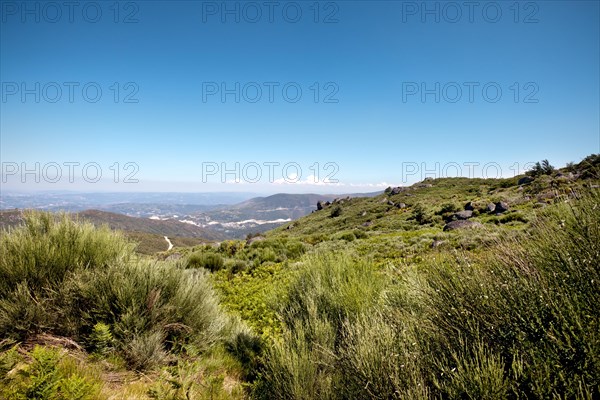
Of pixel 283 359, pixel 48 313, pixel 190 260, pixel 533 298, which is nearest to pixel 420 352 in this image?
pixel 533 298

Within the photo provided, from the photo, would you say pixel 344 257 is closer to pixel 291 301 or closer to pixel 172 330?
pixel 291 301

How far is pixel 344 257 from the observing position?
522cm

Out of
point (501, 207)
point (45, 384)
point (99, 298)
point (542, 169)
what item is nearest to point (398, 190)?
point (542, 169)

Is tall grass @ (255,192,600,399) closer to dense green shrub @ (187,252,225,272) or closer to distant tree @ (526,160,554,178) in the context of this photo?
dense green shrub @ (187,252,225,272)

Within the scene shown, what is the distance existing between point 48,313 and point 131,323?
1.07 m

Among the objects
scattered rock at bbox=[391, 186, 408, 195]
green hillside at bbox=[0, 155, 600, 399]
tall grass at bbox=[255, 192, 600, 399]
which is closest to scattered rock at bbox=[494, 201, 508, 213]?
green hillside at bbox=[0, 155, 600, 399]

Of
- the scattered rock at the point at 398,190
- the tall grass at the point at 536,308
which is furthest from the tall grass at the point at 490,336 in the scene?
the scattered rock at the point at 398,190

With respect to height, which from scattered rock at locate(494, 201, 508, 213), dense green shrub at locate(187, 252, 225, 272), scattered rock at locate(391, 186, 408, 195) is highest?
scattered rock at locate(391, 186, 408, 195)

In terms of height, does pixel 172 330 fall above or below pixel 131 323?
below

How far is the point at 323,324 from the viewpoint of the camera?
3594 millimetres

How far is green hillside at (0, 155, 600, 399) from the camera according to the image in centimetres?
188

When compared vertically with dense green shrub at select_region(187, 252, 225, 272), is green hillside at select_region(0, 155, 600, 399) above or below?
above

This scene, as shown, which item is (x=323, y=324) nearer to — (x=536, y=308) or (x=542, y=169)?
(x=536, y=308)

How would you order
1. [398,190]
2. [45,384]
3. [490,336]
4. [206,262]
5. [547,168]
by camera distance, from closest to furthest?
[490,336] < [45,384] < [206,262] < [547,168] < [398,190]
